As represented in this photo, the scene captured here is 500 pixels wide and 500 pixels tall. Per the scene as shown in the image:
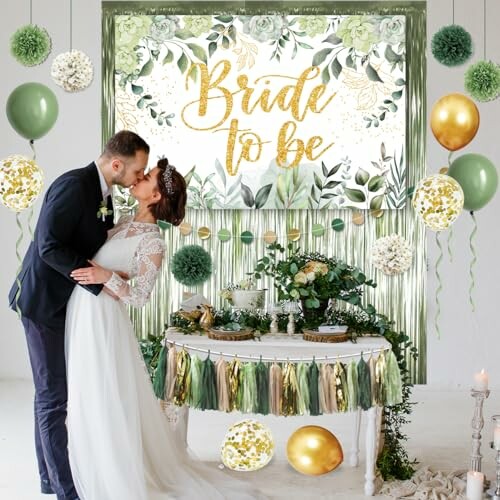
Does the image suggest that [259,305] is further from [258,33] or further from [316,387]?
[258,33]

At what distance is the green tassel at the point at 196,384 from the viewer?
132 inches

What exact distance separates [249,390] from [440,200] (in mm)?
1223

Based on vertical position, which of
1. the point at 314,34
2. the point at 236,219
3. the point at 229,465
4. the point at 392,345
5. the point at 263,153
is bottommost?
the point at 229,465

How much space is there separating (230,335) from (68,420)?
794 millimetres

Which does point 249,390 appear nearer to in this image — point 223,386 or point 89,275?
point 223,386

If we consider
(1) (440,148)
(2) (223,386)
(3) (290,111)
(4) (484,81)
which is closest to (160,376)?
(2) (223,386)

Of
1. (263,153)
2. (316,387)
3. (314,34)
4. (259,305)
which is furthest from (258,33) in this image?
(316,387)

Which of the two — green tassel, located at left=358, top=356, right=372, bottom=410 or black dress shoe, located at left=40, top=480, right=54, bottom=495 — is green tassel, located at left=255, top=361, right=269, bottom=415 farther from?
black dress shoe, located at left=40, top=480, right=54, bottom=495

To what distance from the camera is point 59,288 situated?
3.11m

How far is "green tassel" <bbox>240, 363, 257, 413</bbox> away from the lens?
334 centimetres

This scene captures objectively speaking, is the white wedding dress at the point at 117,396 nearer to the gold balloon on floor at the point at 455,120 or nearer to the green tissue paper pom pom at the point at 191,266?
the green tissue paper pom pom at the point at 191,266

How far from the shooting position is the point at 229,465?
138 inches

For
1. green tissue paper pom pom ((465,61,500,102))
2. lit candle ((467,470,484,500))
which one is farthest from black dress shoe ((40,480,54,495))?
green tissue paper pom pom ((465,61,500,102))

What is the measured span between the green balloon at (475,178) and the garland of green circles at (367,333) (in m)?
0.75
